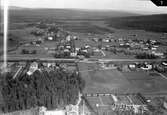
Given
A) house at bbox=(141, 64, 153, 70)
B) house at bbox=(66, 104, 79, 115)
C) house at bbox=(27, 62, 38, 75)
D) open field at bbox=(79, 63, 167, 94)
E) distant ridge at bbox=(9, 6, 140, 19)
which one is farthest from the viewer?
distant ridge at bbox=(9, 6, 140, 19)

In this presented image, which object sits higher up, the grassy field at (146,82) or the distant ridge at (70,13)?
the distant ridge at (70,13)

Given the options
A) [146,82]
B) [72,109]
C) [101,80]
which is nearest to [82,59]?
[101,80]

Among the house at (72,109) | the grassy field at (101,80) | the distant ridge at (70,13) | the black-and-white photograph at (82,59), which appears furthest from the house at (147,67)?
the house at (72,109)

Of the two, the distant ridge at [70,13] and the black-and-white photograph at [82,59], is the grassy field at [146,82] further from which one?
the distant ridge at [70,13]

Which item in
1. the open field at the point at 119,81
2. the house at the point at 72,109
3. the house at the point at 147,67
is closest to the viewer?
the house at the point at 72,109

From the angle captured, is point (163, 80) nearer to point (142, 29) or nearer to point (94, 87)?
point (94, 87)

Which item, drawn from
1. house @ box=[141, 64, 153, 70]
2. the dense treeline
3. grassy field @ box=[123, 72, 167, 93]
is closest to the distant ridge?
house @ box=[141, 64, 153, 70]

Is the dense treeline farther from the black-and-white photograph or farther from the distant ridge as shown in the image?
the distant ridge

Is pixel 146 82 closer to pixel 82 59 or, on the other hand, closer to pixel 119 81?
pixel 119 81

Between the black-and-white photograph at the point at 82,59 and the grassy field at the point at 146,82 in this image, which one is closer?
the black-and-white photograph at the point at 82,59
